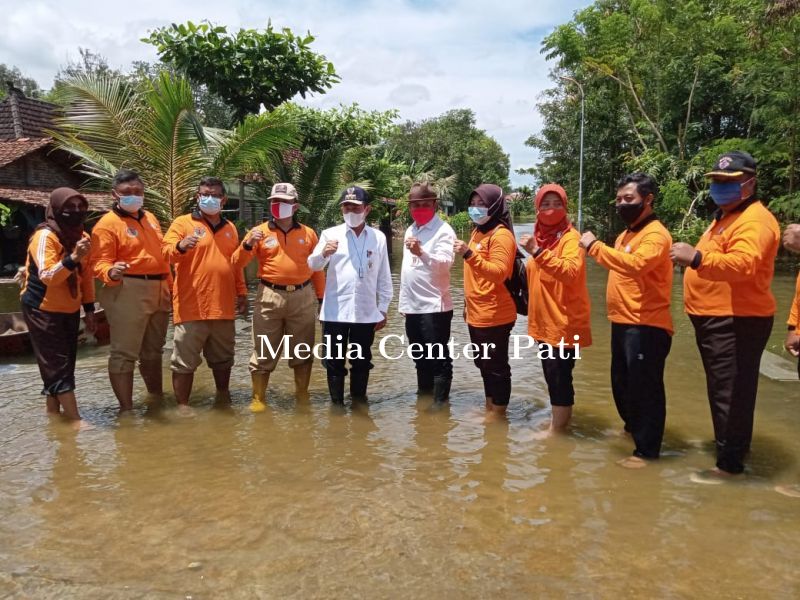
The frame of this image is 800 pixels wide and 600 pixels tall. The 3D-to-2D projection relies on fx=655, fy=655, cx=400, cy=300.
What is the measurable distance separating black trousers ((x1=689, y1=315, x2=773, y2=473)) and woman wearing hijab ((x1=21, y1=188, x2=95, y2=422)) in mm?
4212

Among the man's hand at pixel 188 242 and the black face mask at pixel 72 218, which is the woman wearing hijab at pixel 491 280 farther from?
the black face mask at pixel 72 218

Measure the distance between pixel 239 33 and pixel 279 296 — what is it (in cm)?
1053

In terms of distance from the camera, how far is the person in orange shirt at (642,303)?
3.95 meters

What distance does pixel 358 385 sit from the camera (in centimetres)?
576

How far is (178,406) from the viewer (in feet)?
18.4

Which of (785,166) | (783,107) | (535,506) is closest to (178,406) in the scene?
(535,506)

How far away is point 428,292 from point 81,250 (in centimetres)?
259

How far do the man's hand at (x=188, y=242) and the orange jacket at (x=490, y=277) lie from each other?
210cm

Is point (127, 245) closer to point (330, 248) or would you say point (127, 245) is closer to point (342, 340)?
point (330, 248)

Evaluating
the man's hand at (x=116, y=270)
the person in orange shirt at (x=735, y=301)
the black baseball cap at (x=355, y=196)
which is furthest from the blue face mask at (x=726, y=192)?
the man's hand at (x=116, y=270)

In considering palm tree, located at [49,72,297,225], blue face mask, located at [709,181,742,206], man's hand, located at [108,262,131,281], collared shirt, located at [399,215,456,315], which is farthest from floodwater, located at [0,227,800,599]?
palm tree, located at [49,72,297,225]

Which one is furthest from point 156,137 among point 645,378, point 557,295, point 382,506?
point 645,378

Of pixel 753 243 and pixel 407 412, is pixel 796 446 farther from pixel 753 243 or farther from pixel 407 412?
pixel 407 412

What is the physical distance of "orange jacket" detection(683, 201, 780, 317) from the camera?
353cm
